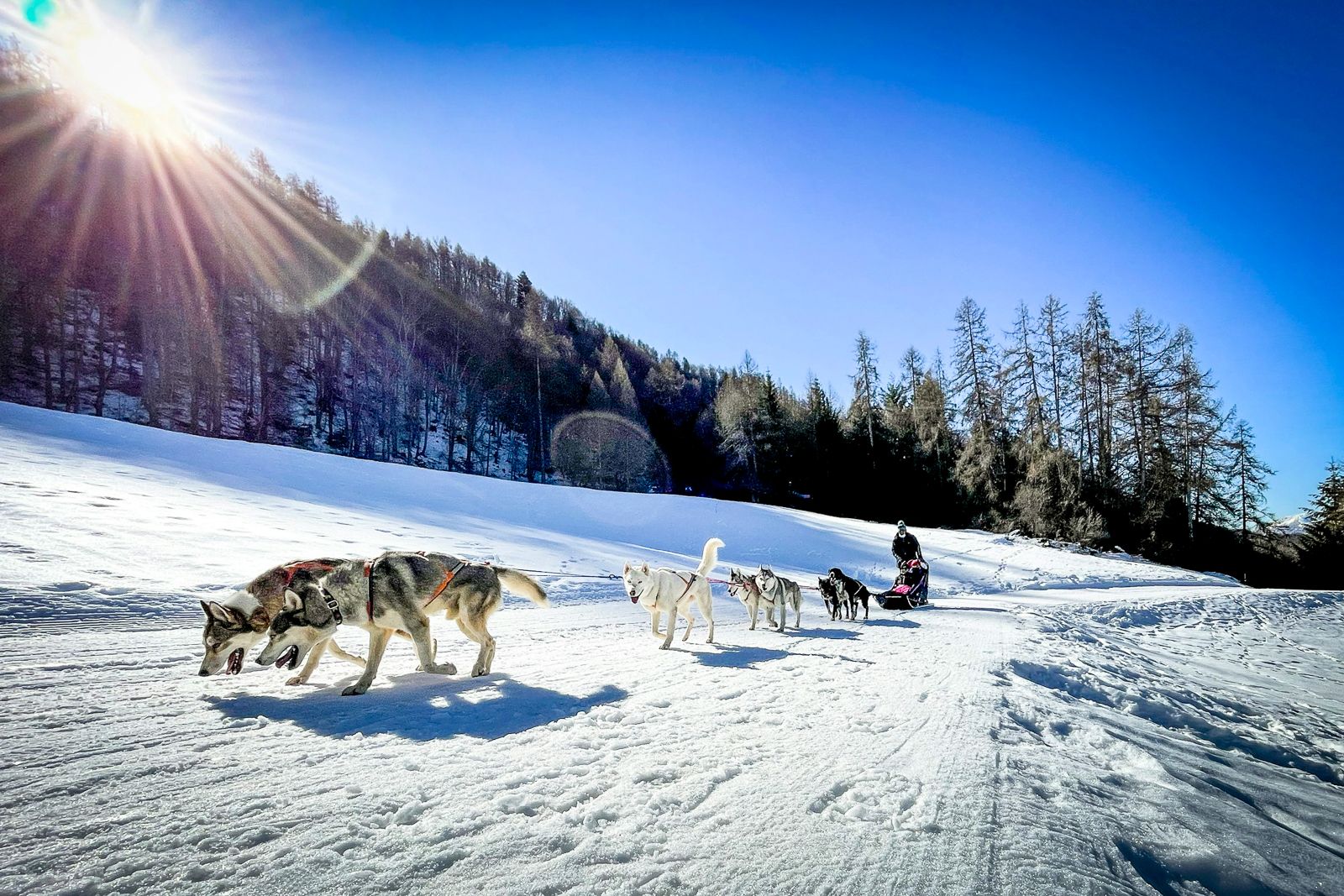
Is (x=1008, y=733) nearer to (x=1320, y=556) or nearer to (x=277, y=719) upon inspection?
(x=277, y=719)

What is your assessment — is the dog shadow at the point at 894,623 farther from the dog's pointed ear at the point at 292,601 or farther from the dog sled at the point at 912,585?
the dog's pointed ear at the point at 292,601

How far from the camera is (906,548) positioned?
558 inches

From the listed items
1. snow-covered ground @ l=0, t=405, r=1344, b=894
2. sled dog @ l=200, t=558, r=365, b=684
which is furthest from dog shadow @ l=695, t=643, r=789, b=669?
sled dog @ l=200, t=558, r=365, b=684

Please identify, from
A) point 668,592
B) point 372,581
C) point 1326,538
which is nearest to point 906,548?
point 668,592

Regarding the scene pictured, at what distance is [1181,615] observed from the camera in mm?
13797

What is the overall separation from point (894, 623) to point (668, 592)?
5840 millimetres

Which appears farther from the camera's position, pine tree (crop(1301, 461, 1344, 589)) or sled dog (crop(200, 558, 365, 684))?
pine tree (crop(1301, 461, 1344, 589))

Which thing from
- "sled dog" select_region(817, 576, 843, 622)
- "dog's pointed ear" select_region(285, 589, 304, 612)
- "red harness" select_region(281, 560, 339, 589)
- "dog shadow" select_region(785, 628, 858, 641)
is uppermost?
"red harness" select_region(281, 560, 339, 589)

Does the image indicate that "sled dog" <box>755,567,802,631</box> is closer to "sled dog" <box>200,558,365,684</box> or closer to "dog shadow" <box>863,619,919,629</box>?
"dog shadow" <box>863,619,919,629</box>

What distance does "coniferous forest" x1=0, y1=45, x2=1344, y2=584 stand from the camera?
34.0m

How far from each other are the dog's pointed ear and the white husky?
3.08 m

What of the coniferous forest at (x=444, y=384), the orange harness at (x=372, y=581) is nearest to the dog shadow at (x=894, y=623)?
the orange harness at (x=372, y=581)

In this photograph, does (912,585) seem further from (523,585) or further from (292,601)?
(292,601)

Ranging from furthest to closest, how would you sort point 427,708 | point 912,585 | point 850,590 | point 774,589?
1. point 912,585
2. point 850,590
3. point 774,589
4. point 427,708
